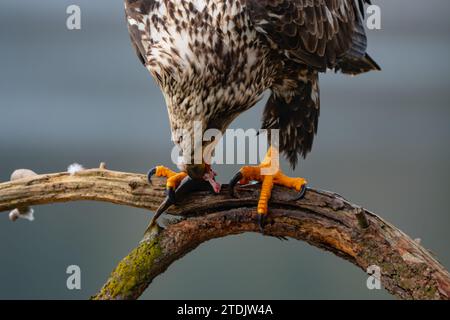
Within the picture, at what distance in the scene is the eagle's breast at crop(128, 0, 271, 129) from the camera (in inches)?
107

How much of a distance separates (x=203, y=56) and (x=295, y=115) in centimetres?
85

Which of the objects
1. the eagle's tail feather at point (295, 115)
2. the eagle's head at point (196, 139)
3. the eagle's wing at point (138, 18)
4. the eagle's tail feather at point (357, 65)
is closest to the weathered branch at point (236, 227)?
the eagle's head at point (196, 139)

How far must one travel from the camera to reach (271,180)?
3.18m

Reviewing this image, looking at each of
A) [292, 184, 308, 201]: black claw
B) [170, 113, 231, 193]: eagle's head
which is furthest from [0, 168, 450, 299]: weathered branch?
[170, 113, 231, 193]: eagle's head

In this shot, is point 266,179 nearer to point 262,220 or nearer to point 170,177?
point 262,220

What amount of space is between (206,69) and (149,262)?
88cm

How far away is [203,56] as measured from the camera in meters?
2.75

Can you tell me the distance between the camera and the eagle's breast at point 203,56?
2.73 meters

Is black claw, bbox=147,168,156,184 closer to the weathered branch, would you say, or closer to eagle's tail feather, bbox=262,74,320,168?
the weathered branch

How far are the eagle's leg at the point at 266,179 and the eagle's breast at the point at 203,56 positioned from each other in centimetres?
41

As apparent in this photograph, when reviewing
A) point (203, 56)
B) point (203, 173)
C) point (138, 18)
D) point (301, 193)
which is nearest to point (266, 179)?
point (301, 193)

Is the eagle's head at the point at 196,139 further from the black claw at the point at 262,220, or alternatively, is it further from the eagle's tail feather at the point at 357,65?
the eagle's tail feather at the point at 357,65

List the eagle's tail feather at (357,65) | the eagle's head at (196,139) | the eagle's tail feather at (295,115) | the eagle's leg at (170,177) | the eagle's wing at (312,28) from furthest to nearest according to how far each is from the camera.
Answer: the eagle's tail feather at (357,65)
the eagle's tail feather at (295,115)
the eagle's leg at (170,177)
the eagle's wing at (312,28)
the eagle's head at (196,139)

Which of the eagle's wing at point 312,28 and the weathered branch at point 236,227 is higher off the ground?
the eagle's wing at point 312,28
